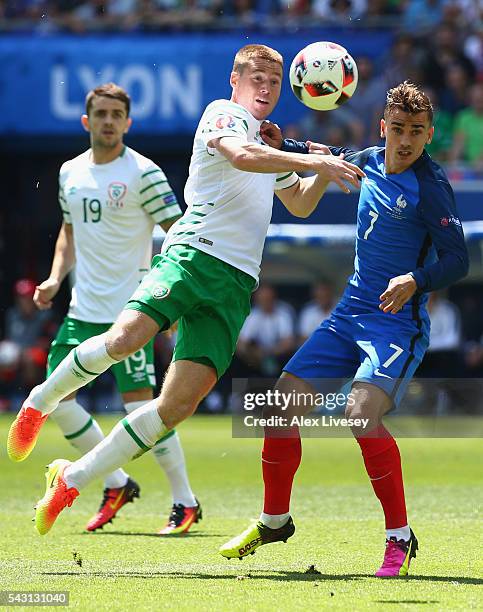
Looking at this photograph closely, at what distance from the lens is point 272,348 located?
1891 centimetres

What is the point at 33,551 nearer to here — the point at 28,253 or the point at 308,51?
the point at 308,51

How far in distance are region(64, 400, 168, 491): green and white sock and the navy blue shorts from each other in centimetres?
84

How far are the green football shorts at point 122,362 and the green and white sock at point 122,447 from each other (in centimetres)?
206

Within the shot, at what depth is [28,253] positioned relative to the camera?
74.6 feet

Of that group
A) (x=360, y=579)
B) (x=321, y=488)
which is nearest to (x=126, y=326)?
(x=360, y=579)

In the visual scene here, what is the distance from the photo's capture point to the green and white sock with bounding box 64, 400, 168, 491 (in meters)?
6.48

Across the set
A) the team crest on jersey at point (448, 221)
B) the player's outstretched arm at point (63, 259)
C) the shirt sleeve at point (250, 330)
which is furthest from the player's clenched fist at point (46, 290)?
the shirt sleeve at point (250, 330)

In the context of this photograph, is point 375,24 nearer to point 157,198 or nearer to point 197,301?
point 157,198

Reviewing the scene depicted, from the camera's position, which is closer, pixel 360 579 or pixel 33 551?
pixel 360 579

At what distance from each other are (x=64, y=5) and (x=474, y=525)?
15202mm

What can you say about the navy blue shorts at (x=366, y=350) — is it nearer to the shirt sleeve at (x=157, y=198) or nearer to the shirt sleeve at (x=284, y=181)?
the shirt sleeve at (x=284, y=181)

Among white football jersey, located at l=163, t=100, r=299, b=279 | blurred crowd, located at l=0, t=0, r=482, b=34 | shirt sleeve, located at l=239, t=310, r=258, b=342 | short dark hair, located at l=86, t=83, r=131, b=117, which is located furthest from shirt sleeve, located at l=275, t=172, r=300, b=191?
blurred crowd, located at l=0, t=0, r=482, b=34

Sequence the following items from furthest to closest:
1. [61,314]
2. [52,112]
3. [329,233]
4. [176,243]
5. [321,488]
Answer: [61,314] → [52,112] → [329,233] → [321,488] → [176,243]

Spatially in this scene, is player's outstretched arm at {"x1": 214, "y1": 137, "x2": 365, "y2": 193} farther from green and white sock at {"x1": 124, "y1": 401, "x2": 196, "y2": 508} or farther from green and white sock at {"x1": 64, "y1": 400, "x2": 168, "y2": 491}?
green and white sock at {"x1": 124, "y1": 401, "x2": 196, "y2": 508}
